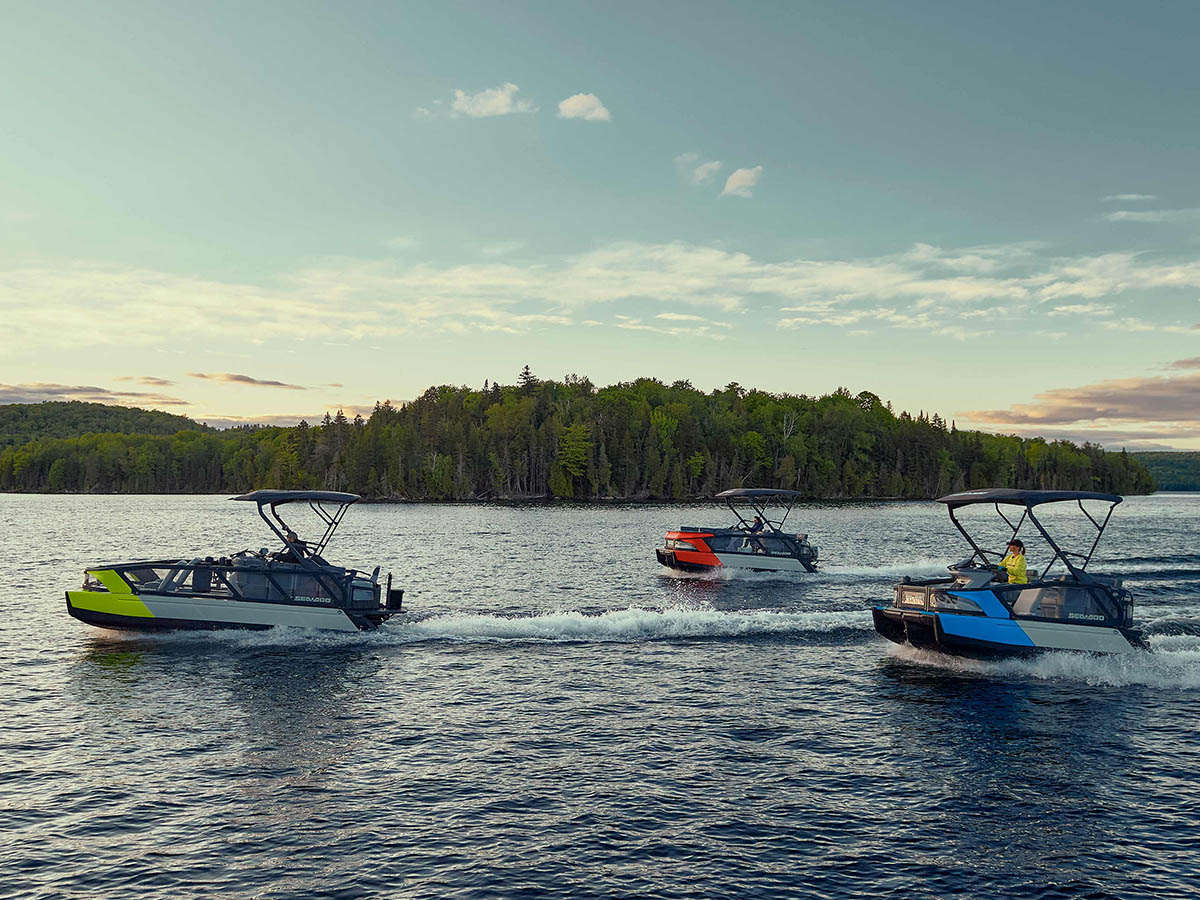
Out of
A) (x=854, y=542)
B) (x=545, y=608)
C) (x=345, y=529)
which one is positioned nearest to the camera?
(x=545, y=608)

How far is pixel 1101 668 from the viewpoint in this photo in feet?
92.3

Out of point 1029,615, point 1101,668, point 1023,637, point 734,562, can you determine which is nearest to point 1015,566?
point 1029,615

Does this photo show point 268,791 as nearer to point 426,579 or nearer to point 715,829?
point 715,829

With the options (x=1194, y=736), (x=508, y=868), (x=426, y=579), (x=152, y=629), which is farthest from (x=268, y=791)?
(x=426, y=579)

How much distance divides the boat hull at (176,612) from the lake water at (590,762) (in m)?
0.76

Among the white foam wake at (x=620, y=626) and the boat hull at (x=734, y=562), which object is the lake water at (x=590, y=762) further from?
the boat hull at (x=734, y=562)

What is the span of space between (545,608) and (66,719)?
2232cm

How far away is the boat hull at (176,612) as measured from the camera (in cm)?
3206

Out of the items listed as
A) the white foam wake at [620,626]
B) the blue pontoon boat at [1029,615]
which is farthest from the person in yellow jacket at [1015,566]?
the white foam wake at [620,626]

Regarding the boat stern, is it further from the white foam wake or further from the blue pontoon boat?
the blue pontoon boat

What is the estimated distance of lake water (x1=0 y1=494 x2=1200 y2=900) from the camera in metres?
14.3

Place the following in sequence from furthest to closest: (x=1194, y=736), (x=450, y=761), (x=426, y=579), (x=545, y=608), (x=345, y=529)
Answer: (x=345, y=529)
(x=426, y=579)
(x=545, y=608)
(x=1194, y=736)
(x=450, y=761)

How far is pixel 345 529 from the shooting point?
112 metres

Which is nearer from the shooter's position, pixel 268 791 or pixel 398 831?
pixel 398 831
